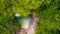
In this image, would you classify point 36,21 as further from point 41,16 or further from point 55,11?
point 55,11

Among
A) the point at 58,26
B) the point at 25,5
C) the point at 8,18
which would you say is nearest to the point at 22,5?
the point at 25,5

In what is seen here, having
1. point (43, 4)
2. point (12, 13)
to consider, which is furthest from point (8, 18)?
point (43, 4)

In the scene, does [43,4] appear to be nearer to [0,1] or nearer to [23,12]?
[23,12]

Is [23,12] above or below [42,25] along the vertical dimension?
above

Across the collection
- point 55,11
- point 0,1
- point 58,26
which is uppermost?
point 0,1
